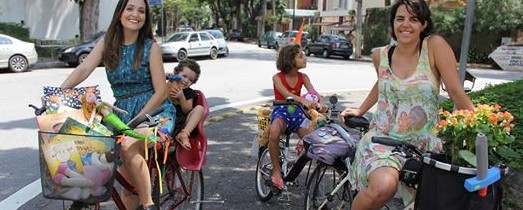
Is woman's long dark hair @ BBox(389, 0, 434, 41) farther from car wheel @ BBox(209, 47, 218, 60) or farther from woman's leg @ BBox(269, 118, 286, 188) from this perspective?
car wheel @ BBox(209, 47, 218, 60)

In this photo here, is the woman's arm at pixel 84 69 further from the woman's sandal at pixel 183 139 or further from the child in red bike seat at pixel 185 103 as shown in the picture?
the woman's sandal at pixel 183 139

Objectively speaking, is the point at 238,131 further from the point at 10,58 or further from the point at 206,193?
the point at 10,58

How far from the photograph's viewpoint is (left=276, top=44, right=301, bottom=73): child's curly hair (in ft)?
14.6

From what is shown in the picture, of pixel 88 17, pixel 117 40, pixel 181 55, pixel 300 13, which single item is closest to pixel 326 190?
pixel 117 40

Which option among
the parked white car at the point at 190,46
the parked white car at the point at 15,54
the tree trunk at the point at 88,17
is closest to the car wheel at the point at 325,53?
the parked white car at the point at 190,46

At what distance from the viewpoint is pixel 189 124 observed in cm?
361

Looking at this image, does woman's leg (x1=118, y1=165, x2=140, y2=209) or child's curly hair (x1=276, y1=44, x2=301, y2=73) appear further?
child's curly hair (x1=276, y1=44, x2=301, y2=73)

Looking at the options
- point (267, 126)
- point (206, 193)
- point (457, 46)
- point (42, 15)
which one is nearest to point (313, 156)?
point (267, 126)

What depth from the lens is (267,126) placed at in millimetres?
4637

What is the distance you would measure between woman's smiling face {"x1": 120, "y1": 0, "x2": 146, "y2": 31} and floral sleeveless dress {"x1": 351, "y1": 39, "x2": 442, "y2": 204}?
156 centimetres

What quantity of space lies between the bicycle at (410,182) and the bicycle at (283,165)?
41 centimetres

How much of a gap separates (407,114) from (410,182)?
0.42 metres

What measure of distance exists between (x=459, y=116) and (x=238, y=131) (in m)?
6.10

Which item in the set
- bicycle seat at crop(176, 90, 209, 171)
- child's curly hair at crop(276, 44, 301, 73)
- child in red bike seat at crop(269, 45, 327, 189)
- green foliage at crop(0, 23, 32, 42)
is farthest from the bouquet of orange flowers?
green foliage at crop(0, 23, 32, 42)
